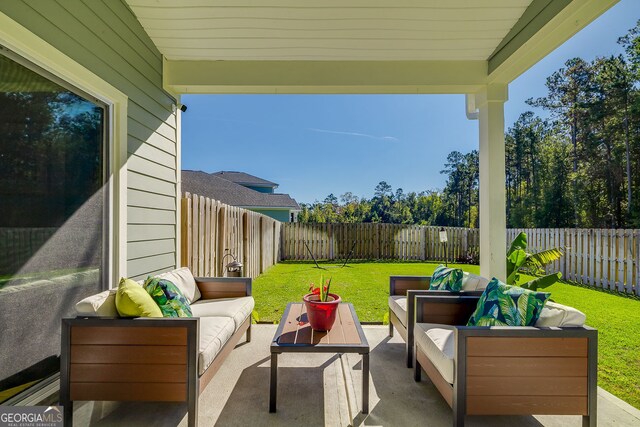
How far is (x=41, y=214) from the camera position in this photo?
1.91 metres

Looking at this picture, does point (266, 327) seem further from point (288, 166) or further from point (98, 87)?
point (288, 166)

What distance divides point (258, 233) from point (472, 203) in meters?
22.2

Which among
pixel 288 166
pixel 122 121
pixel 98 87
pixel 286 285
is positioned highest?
pixel 288 166

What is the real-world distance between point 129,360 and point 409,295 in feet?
6.93

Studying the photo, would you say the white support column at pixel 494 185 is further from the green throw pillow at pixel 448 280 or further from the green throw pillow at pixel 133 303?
the green throw pillow at pixel 133 303

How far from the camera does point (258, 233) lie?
717 cm

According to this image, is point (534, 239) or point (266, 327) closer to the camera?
point (266, 327)

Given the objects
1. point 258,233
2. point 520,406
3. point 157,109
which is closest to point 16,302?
point 157,109

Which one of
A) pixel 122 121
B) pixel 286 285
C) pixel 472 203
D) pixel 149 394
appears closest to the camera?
pixel 149 394

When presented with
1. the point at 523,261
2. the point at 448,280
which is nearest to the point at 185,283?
the point at 448,280

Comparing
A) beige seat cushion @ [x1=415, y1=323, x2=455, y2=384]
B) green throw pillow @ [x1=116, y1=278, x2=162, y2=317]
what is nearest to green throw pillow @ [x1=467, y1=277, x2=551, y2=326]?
beige seat cushion @ [x1=415, y1=323, x2=455, y2=384]

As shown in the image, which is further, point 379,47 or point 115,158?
point 379,47

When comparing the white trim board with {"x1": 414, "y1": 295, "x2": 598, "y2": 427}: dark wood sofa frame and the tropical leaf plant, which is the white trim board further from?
the tropical leaf plant

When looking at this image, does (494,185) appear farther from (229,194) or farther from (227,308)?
(229,194)
